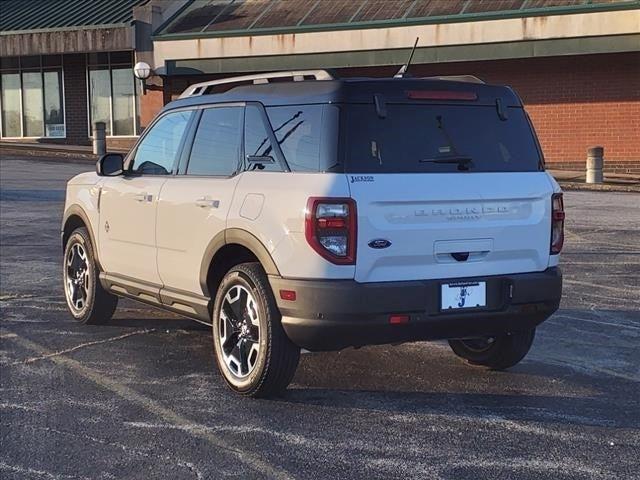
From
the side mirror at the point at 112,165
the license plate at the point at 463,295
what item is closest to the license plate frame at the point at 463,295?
the license plate at the point at 463,295

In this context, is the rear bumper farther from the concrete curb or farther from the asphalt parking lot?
the concrete curb

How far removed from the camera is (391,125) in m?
5.30

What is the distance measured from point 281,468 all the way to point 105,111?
93.0 feet

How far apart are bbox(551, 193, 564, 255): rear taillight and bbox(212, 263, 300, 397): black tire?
5.79 ft

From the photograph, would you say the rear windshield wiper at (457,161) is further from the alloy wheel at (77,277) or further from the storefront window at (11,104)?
the storefront window at (11,104)

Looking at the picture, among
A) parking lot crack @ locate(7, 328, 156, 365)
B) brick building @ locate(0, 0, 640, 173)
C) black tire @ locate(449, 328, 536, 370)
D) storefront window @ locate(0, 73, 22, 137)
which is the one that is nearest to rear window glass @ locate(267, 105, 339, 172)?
black tire @ locate(449, 328, 536, 370)

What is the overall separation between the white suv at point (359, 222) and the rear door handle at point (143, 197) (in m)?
0.35

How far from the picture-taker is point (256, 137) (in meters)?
5.70

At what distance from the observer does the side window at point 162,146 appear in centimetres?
656

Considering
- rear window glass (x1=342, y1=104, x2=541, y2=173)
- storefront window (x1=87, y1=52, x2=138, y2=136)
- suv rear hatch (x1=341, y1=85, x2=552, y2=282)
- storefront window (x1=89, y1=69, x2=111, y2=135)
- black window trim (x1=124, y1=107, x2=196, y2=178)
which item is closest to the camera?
suv rear hatch (x1=341, y1=85, x2=552, y2=282)

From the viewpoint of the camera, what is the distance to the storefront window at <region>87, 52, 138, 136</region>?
30.5 meters

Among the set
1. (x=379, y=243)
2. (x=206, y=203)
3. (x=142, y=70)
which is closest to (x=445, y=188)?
(x=379, y=243)

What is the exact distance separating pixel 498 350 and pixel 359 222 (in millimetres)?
1807

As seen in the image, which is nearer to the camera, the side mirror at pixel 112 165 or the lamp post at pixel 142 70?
the side mirror at pixel 112 165
